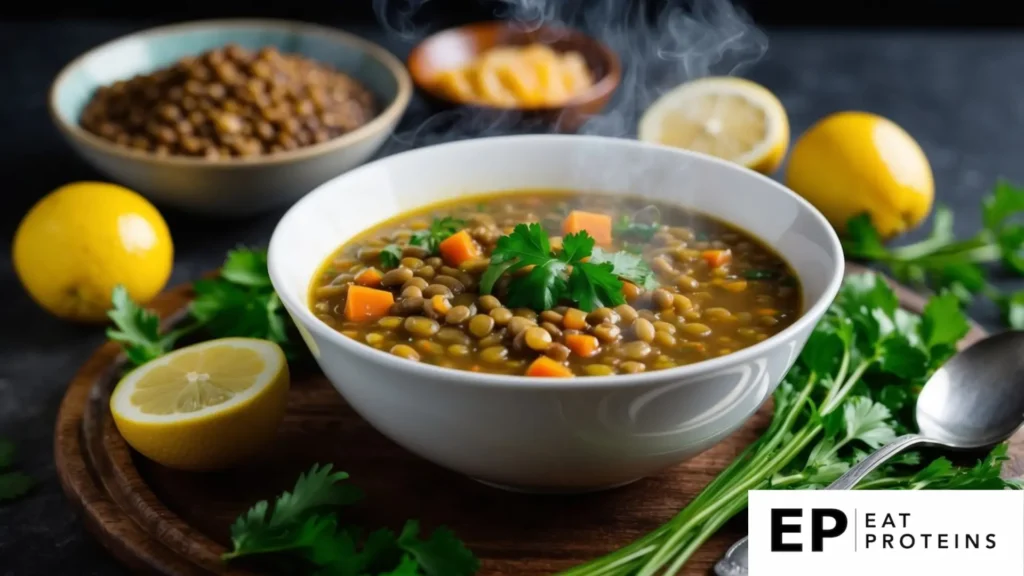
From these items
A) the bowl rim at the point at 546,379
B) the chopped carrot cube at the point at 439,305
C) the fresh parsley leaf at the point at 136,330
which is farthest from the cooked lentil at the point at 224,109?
the chopped carrot cube at the point at 439,305

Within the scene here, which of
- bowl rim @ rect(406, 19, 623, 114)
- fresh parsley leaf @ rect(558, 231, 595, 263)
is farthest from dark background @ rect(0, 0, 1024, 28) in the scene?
Result: fresh parsley leaf @ rect(558, 231, 595, 263)

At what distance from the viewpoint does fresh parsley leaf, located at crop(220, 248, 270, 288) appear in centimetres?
380

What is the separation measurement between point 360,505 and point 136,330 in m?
1.12

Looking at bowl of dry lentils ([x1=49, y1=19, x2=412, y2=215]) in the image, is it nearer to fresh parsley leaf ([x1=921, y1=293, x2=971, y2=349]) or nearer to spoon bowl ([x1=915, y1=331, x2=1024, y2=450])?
fresh parsley leaf ([x1=921, y1=293, x2=971, y2=349])

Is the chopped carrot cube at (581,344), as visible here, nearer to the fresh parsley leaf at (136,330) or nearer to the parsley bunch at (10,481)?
the fresh parsley leaf at (136,330)

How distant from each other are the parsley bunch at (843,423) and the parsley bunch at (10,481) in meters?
1.69

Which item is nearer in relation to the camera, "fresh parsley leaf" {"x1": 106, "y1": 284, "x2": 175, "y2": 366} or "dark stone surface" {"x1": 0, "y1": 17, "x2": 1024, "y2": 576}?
"dark stone surface" {"x1": 0, "y1": 17, "x2": 1024, "y2": 576}

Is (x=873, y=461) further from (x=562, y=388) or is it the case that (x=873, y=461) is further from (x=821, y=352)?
(x=562, y=388)

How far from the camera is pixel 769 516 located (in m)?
2.70

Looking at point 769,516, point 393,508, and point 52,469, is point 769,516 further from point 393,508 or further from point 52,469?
point 52,469

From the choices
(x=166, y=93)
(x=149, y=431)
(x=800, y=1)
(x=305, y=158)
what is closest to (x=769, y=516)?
(x=149, y=431)

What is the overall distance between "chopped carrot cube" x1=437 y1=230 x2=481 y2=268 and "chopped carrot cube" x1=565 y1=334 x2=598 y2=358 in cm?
56

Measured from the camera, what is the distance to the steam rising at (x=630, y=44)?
4.91 meters

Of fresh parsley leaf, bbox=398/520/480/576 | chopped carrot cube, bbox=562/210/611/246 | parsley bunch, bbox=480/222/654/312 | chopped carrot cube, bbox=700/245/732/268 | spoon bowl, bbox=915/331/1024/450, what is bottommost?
spoon bowl, bbox=915/331/1024/450
